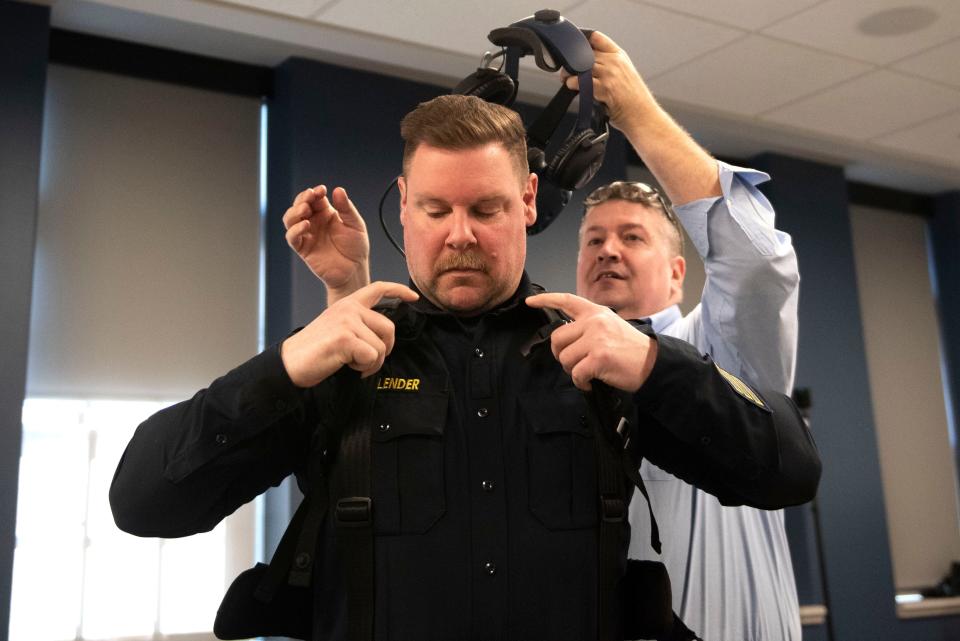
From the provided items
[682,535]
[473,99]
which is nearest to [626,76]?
[473,99]

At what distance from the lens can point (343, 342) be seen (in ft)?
3.46

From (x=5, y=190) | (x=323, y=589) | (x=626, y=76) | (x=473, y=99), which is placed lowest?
(x=323, y=589)

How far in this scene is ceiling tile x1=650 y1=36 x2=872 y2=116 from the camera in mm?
Result: 3797

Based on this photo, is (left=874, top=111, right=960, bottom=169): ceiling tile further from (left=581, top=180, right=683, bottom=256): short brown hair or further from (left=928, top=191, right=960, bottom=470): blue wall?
(left=581, top=180, right=683, bottom=256): short brown hair

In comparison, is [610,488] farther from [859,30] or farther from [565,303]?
[859,30]

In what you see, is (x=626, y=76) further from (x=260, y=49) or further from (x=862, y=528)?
(x=862, y=528)

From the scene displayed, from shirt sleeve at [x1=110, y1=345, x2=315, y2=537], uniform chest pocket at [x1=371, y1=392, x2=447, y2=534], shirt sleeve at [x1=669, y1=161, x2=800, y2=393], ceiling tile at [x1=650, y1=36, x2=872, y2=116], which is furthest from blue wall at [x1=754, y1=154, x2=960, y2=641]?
shirt sleeve at [x1=110, y1=345, x2=315, y2=537]

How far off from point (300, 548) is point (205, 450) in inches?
6.1

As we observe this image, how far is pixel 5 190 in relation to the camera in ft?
10.6

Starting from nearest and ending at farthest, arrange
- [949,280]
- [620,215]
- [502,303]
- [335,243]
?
[502,303] < [335,243] < [620,215] < [949,280]

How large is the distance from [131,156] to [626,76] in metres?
2.64

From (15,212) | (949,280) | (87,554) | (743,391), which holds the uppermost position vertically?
(949,280)

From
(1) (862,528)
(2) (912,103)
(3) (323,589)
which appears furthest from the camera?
(1) (862,528)

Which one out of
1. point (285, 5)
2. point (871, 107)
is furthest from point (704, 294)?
point (871, 107)
